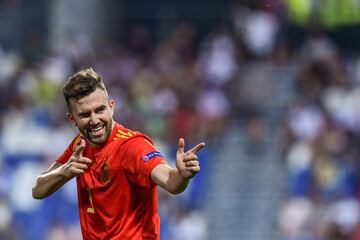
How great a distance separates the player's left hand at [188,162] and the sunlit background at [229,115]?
910cm

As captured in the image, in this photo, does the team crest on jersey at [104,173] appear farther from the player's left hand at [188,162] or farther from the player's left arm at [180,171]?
the player's left hand at [188,162]

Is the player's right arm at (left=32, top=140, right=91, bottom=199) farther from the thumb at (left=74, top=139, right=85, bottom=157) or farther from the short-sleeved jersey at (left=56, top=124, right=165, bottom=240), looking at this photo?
the short-sleeved jersey at (left=56, top=124, right=165, bottom=240)

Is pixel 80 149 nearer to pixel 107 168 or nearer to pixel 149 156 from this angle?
pixel 107 168

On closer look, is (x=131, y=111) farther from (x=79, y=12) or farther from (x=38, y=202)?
(x=79, y=12)

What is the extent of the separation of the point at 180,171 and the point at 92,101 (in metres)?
0.79

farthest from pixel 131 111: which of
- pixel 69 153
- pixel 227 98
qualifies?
pixel 69 153

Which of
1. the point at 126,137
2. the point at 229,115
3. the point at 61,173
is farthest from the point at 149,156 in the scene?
the point at 229,115

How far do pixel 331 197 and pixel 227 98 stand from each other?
9.33 ft

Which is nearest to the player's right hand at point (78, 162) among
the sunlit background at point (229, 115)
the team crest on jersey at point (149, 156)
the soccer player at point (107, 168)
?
the soccer player at point (107, 168)

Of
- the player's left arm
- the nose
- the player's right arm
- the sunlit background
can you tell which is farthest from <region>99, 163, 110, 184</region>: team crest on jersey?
the sunlit background

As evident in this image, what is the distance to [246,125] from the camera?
58.6 feet

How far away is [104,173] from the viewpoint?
22.3 ft

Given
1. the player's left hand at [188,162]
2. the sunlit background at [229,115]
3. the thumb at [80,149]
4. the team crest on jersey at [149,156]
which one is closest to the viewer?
the player's left hand at [188,162]

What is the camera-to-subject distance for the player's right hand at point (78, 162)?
6707 mm
